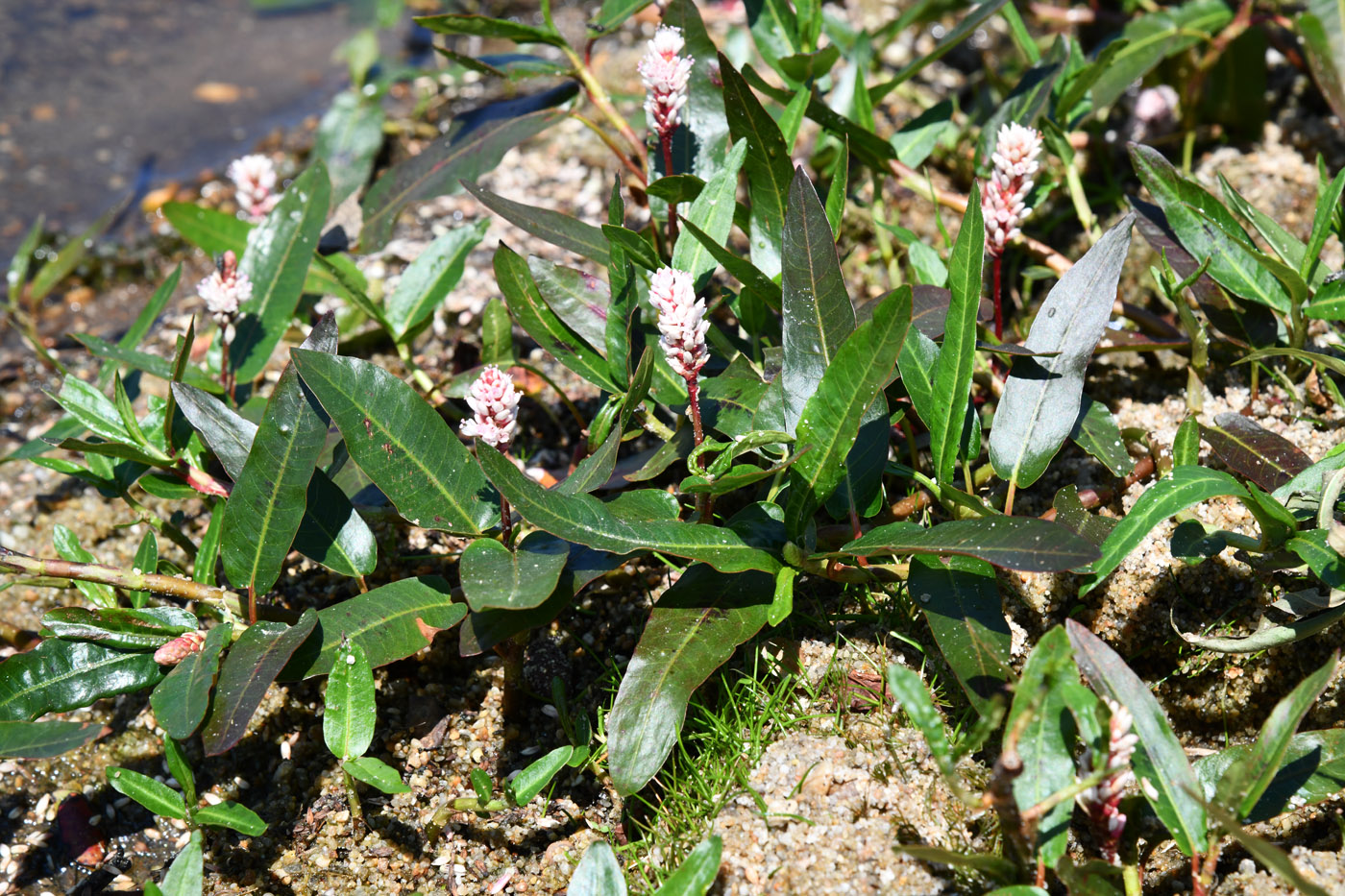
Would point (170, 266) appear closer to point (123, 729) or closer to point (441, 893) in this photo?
point (123, 729)

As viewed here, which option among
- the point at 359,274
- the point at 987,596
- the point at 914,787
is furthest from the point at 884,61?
the point at 914,787

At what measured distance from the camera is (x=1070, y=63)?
274 cm

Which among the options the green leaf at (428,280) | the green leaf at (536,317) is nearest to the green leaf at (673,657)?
the green leaf at (536,317)

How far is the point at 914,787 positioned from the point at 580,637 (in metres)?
0.80

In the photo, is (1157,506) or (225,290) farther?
(225,290)

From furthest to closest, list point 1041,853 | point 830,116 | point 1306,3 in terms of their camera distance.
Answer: point 1306,3 → point 830,116 → point 1041,853

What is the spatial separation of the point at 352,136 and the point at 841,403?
2429 millimetres

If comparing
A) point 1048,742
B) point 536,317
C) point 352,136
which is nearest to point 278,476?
point 536,317

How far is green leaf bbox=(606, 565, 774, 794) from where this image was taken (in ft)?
5.64

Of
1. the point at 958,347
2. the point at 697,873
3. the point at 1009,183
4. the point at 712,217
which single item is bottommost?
the point at 697,873

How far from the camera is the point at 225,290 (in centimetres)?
234

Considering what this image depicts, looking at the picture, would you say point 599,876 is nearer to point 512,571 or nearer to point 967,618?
point 512,571

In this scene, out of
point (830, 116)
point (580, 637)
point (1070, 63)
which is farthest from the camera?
point (1070, 63)

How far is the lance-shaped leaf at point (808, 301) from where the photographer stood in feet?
6.27
